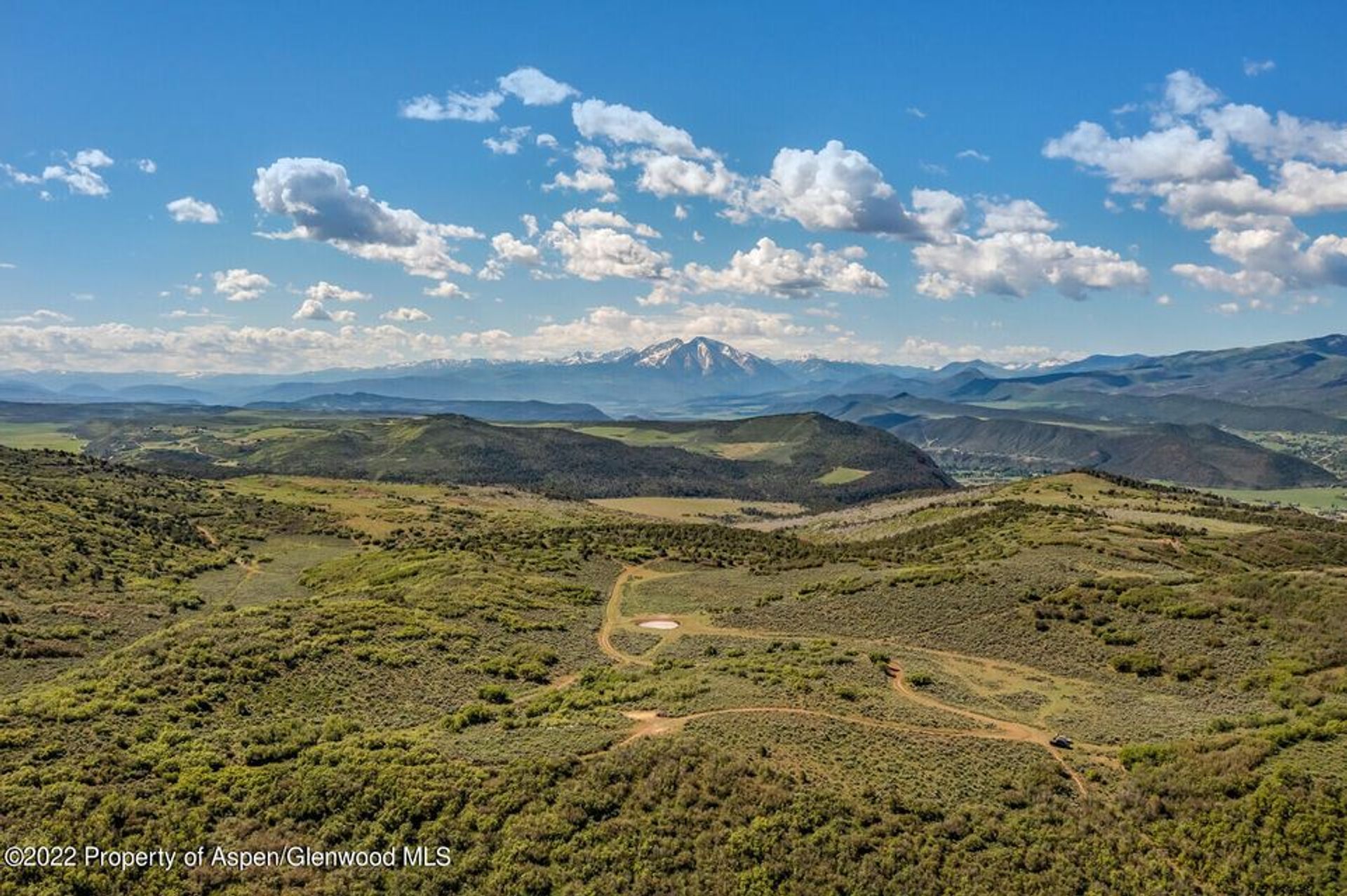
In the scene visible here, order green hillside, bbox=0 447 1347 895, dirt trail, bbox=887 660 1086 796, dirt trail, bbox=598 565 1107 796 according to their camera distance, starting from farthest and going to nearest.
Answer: dirt trail, bbox=598 565 1107 796 → dirt trail, bbox=887 660 1086 796 → green hillside, bbox=0 447 1347 895

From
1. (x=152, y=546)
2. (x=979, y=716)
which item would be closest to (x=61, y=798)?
(x=979, y=716)

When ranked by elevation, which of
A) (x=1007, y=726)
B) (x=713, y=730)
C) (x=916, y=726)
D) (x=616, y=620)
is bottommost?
(x=616, y=620)

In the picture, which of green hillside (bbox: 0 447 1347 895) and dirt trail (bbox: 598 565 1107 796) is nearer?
green hillside (bbox: 0 447 1347 895)

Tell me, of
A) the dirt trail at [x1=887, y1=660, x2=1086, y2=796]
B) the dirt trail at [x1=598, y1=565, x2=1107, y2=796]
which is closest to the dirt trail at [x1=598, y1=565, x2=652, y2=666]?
the dirt trail at [x1=598, y1=565, x2=1107, y2=796]

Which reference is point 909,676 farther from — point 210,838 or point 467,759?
point 210,838

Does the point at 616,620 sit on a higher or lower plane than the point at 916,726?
lower

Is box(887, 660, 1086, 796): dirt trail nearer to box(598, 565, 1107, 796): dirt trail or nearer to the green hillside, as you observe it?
box(598, 565, 1107, 796): dirt trail

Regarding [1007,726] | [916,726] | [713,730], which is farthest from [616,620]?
[1007,726]

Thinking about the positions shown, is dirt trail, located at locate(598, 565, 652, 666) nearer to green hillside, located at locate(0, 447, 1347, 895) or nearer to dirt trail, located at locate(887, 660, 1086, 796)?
green hillside, located at locate(0, 447, 1347, 895)

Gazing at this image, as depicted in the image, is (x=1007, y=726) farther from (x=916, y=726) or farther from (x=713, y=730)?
(x=713, y=730)

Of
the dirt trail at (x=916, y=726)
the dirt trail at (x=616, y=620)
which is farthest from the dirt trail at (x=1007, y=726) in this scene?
the dirt trail at (x=616, y=620)

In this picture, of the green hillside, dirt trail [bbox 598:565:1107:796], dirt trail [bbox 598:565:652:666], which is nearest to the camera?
the green hillside

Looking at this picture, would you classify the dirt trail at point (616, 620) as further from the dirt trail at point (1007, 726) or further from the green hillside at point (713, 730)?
the dirt trail at point (1007, 726)

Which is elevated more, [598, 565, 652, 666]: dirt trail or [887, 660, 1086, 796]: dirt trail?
[887, 660, 1086, 796]: dirt trail
